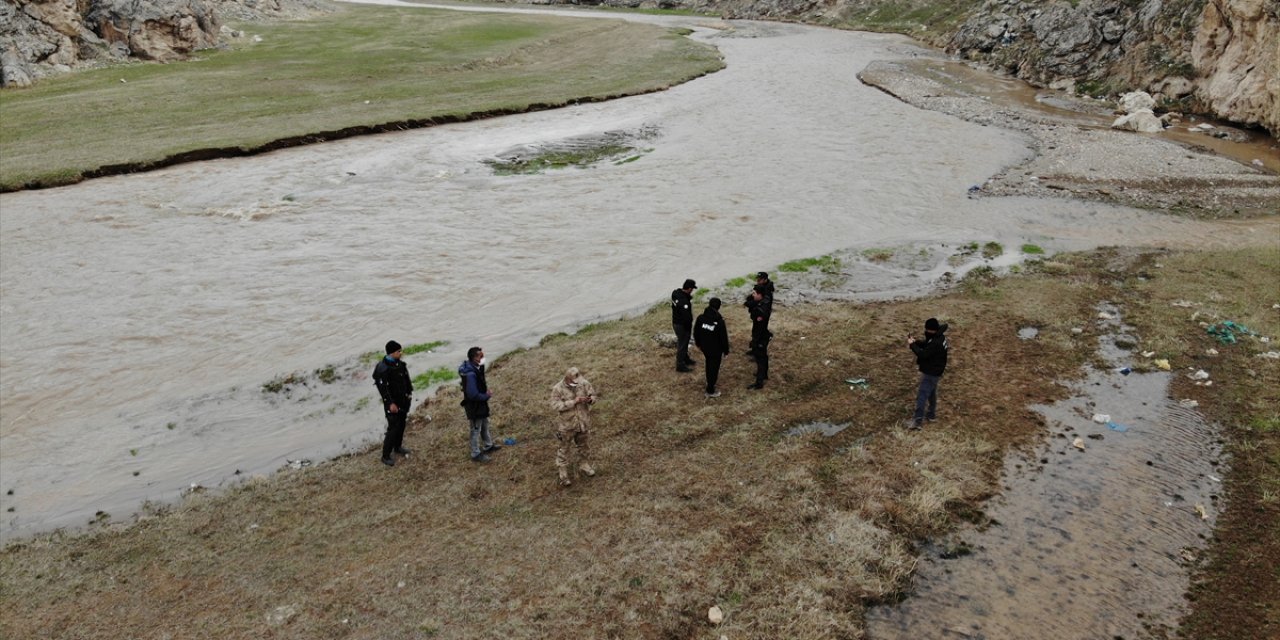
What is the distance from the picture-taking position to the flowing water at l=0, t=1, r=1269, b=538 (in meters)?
17.3

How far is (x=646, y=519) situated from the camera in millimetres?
12492

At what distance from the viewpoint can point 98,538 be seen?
531 inches

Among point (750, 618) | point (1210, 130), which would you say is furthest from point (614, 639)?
point (1210, 130)

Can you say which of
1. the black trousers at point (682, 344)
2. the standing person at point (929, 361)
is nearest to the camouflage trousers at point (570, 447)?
the black trousers at point (682, 344)

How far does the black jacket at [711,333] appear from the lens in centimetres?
1606

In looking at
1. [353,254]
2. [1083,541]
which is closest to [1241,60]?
[1083,541]

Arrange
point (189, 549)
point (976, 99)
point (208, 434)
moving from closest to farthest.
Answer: point (189, 549), point (208, 434), point (976, 99)

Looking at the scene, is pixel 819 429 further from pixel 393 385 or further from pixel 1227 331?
pixel 1227 331

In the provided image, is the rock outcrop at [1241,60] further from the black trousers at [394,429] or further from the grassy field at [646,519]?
the black trousers at [394,429]

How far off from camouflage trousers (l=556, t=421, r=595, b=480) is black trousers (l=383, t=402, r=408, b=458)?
3404 millimetres

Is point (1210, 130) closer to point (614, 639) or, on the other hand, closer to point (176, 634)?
point (614, 639)

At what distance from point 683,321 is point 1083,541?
9253mm

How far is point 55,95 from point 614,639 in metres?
52.8

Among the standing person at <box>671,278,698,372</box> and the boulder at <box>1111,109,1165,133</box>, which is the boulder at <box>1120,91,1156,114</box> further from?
the standing person at <box>671,278,698,372</box>
